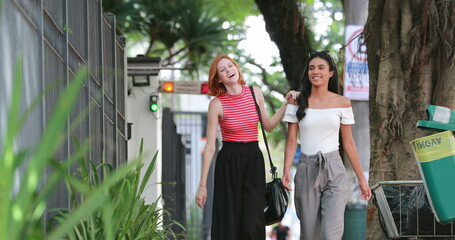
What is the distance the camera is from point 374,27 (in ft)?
35.9

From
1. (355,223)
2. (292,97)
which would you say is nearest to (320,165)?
(292,97)

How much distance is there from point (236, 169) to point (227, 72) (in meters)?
0.73

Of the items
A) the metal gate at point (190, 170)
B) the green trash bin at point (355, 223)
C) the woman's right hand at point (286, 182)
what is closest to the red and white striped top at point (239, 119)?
the woman's right hand at point (286, 182)

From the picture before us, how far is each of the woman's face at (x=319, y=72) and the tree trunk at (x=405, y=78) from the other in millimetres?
2579

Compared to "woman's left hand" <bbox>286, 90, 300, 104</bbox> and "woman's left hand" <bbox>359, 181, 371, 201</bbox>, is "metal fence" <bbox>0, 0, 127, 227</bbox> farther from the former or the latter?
"woman's left hand" <bbox>359, 181, 371, 201</bbox>

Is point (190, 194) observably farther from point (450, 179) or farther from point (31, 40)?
point (31, 40)

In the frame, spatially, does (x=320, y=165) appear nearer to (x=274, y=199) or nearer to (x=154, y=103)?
(x=274, y=199)

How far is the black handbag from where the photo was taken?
7633 mm

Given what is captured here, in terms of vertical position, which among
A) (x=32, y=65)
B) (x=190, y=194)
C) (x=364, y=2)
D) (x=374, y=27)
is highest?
(x=364, y=2)

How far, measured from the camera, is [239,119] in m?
Answer: 7.62

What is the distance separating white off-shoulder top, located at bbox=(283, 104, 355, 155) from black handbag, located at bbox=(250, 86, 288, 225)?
0.99 feet

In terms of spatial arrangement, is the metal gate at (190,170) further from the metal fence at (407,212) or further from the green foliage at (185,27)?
the metal fence at (407,212)

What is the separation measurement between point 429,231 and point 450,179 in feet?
2.68

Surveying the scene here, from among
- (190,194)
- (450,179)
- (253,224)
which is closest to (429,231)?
(450,179)
